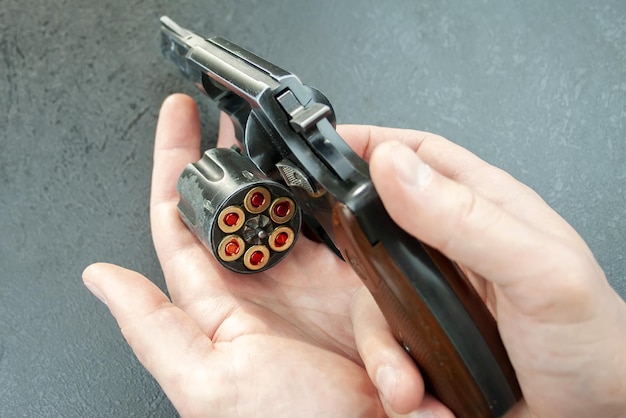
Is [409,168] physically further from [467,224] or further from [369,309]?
[369,309]

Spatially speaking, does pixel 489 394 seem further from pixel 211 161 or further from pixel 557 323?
pixel 211 161

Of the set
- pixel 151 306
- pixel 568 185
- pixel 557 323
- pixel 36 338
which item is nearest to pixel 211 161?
pixel 151 306

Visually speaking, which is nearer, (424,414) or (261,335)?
(424,414)

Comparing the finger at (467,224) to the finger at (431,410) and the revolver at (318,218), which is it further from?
the finger at (431,410)

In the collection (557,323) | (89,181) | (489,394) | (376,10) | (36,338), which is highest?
(376,10)

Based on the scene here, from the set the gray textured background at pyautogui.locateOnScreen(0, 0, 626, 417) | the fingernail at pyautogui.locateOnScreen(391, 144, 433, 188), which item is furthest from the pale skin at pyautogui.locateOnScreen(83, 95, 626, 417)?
the gray textured background at pyautogui.locateOnScreen(0, 0, 626, 417)

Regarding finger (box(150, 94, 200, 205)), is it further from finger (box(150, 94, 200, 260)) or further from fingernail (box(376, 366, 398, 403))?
fingernail (box(376, 366, 398, 403))

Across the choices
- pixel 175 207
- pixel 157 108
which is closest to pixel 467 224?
pixel 175 207
